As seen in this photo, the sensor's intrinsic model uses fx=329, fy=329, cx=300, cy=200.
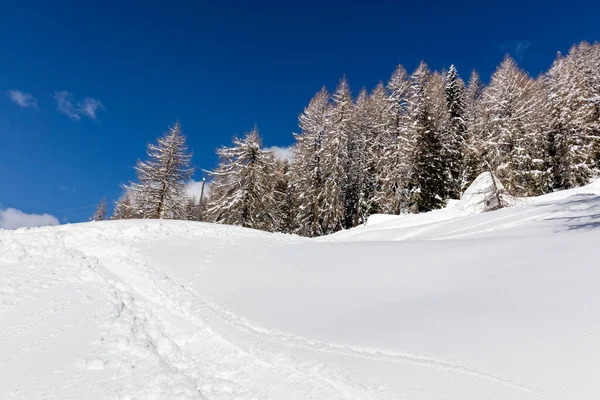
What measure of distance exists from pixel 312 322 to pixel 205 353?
1.84 meters

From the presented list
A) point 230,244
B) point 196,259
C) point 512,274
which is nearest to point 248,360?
point 512,274

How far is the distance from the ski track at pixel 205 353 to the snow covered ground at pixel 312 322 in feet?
0.07

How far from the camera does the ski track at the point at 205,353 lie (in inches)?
151

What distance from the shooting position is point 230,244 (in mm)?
11727

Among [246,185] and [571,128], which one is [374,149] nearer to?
[246,185]

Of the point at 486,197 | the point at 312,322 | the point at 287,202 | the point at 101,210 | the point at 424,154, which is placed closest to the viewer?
the point at 312,322

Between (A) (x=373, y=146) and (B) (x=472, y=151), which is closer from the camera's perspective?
(B) (x=472, y=151)

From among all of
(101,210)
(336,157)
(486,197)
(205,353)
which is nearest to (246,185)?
(336,157)

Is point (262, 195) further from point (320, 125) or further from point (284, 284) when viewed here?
point (284, 284)

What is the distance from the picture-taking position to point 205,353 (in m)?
5.05

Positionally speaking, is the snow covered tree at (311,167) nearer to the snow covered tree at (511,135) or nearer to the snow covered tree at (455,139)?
the snow covered tree at (455,139)

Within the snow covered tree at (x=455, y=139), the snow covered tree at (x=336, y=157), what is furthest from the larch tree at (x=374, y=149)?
the snow covered tree at (x=455, y=139)

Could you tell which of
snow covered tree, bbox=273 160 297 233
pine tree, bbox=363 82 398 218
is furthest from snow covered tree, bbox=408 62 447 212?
snow covered tree, bbox=273 160 297 233

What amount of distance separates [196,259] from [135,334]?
16.1 feet
